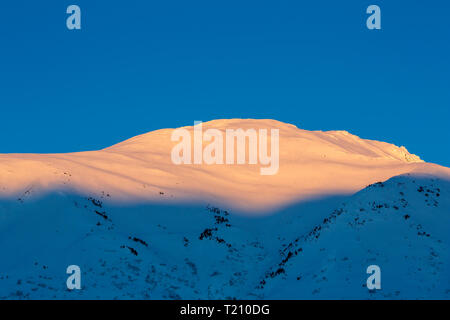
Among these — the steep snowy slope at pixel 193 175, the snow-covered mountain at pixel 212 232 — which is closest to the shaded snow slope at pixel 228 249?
the snow-covered mountain at pixel 212 232

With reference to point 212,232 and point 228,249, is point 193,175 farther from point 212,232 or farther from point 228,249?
point 228,249

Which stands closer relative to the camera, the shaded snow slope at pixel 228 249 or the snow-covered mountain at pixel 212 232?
the shaded snow slope at pixel 228 249

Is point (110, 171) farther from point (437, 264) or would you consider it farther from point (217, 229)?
point (437, 264)

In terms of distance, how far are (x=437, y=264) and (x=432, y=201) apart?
8275mm

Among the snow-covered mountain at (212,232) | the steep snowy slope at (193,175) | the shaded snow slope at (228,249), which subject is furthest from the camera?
the steep snowy slope at (193,175)

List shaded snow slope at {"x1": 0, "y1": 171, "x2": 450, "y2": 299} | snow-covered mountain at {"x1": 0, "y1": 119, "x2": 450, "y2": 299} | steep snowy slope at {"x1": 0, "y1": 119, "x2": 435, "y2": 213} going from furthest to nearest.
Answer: steep snowy slope at {"x1": 0, "y1": 119, "x2": 435, "y2": 213} → snow-covered mountain at {"x1": 0, "y1": 119, "x2": 450, "y2": 299} → shaded snow slope at {"x1": 0, "y1": 171, "x2": 450, "y2": 299}

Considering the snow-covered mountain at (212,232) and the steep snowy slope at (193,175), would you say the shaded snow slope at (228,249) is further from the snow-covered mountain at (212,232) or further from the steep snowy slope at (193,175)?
the steep snowy slope at (193,175)

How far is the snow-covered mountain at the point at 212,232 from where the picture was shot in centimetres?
2469

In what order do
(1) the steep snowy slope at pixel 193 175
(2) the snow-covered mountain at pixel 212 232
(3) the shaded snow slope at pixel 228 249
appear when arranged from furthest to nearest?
1. (1) the steep snowy slope at pixel 193 175
2. (2) the snow-covered mountain at pixel 212 232
3. (3) the shaded snow slope at pixel 228 249

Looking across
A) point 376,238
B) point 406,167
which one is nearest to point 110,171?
point 376,238

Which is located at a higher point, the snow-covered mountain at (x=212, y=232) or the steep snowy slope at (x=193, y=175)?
the steep snowy slope at (x=193, y=175)

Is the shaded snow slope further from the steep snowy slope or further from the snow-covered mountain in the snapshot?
the steep snowy slope

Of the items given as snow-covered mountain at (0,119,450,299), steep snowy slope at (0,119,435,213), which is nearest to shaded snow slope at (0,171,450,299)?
snow-covered mountain at (0,119,450,299)

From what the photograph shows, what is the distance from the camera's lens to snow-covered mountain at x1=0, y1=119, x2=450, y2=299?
24.7 m
